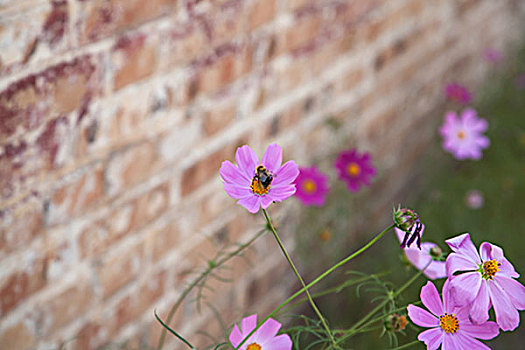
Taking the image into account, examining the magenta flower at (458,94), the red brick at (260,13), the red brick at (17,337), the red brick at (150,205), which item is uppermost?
the red brick at (260,13)

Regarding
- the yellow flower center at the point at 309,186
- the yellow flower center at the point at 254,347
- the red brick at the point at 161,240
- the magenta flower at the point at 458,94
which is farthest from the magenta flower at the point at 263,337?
the magenta flower at the point at 458,94

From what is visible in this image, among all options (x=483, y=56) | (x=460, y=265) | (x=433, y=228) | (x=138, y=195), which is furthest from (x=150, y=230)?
(x=483, y=56)

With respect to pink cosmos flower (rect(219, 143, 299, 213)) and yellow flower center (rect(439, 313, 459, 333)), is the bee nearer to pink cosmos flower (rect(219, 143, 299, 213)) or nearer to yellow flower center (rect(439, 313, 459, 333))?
pink cosmos flower (rect(219, 143, 299, 213))

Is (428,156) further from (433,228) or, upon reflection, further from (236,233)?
(236,233)

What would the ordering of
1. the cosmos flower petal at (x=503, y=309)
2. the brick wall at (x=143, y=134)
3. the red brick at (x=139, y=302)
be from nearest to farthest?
the cosmos flower petal at (x=503, y=309) < the brick wall at (x=143, y=134) < the red brick at (x=139, y=302)

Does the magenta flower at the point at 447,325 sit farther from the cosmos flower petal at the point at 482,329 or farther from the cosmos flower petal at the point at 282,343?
the cosmos flower petal at the point at 282,343

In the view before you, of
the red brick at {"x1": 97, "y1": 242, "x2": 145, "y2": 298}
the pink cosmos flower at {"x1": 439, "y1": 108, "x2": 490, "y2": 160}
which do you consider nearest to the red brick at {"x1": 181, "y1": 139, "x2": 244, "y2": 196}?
the red brick at {"x1": 97, "y1": 242, "x2": 145, "y2": 298}

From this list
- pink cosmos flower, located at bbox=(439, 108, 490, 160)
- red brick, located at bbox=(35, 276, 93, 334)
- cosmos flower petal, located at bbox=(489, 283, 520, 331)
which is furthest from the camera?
pink cosmos flower, located at bbox=(439, 108, 490, 160)
